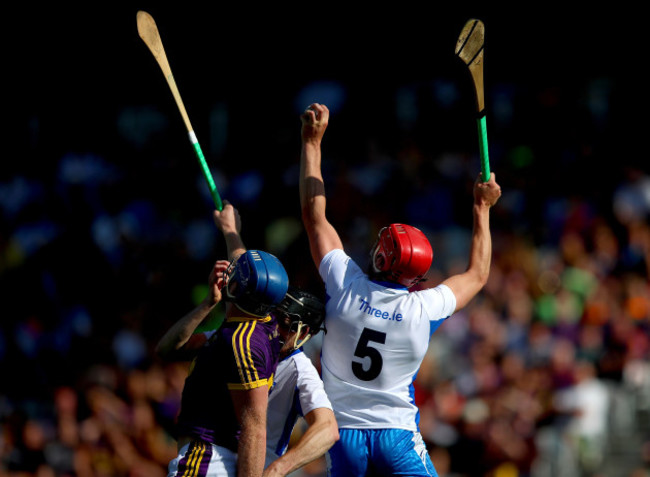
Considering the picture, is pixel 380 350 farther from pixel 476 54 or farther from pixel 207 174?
pixel 476 54

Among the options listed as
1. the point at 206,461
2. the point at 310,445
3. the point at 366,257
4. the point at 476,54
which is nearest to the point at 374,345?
the point at 310,445

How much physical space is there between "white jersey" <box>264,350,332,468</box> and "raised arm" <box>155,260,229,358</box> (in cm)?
45

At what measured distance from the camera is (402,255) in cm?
459

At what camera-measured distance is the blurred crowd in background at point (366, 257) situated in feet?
30.7

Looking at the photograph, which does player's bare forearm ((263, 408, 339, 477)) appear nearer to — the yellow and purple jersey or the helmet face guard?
the yellow and purple jersey

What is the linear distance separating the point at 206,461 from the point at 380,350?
1.17m

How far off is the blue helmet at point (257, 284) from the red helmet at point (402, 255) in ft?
2.68

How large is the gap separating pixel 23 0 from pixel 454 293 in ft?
37.0

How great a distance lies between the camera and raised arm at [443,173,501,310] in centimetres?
501

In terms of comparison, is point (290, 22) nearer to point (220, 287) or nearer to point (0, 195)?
point (0, 195)


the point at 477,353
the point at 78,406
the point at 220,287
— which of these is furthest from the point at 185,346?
the point at 78,406

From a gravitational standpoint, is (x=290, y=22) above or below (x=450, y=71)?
above

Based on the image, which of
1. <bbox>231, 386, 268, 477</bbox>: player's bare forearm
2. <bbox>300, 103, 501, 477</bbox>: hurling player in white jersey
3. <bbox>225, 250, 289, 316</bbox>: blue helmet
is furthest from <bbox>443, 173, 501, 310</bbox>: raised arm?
<bbox>231, 386, 268, 477</bbox>: player's bare forearm

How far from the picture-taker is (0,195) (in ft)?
46.6
